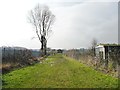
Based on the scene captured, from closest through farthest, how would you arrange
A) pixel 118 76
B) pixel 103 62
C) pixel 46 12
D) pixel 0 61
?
pixel 118 76 → pixel 103 62 → pixel 0 61 → pixel 46 12

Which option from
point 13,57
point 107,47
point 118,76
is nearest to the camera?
point 118,76

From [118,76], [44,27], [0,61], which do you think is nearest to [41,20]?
[44,27]

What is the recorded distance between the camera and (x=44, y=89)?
11672 millimetres

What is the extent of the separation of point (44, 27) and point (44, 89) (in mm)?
59366

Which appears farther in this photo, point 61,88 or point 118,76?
point 118,76

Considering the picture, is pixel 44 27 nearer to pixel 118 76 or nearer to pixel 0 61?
pixel 0 61

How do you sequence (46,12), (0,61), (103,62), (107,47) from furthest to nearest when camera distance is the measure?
1. (46,12)
2. (107,47)
3. (0,61)
4. (103,62)

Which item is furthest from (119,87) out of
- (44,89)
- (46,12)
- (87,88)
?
(46,12)

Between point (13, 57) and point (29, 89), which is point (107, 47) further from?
point (29, 89)

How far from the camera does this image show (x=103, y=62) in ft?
73.0

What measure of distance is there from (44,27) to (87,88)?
194 feet

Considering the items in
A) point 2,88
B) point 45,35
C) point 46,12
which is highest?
point 46,12

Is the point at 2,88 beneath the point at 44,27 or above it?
beneath

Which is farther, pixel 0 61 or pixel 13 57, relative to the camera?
pixel 13 57
